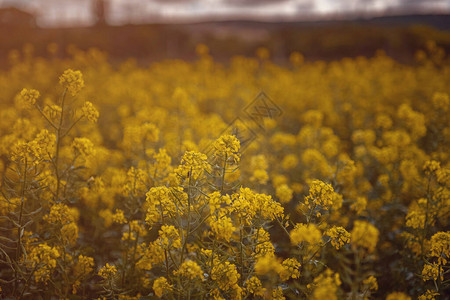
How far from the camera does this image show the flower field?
2.40m

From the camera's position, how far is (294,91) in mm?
9477

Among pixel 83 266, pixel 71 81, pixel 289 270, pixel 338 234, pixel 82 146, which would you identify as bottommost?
pixel 83 266

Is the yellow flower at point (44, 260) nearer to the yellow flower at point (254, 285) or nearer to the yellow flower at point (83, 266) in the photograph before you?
the yellow flower at point (83, 266)

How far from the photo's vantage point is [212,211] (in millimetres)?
2363

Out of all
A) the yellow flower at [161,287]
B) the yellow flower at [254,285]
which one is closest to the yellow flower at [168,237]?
the yellow flower at [161,287]

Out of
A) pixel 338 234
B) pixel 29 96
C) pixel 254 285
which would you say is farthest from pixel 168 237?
pixel 29 96

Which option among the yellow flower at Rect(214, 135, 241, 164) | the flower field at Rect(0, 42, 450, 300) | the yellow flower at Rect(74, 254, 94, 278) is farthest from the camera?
the yellow flower at Rect(74, 254, 94, 278)

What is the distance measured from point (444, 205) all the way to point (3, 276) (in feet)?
14.1

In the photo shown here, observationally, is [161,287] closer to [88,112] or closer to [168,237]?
[168,237]

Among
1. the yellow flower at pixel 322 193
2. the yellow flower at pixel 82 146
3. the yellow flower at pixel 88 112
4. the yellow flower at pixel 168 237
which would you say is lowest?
the yellow flower at pixel 168 237

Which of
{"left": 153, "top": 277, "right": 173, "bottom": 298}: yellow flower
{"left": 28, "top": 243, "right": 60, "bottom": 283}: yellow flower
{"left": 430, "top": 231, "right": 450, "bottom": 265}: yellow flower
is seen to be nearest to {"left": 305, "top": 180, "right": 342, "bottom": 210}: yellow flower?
{"left": 430, "top": 231, "right": 450, "bottom": 265}: yellow flower

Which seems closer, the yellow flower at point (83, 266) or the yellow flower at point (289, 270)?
the yellow flower at point (289, 270)

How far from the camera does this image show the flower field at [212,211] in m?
2.40

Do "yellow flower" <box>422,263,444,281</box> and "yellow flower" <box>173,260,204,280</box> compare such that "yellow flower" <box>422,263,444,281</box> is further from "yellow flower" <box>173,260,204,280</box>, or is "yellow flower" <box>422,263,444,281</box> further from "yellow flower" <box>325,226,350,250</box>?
"yellow flower" <box>173,260,204,280</box>
